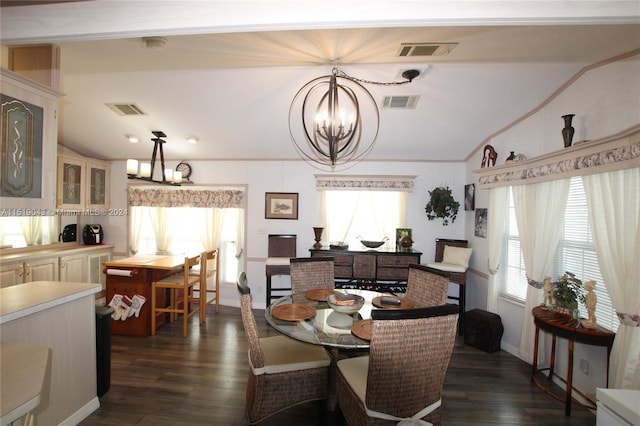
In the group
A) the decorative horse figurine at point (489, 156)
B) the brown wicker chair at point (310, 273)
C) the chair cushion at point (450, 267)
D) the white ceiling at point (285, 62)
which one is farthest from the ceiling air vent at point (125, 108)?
the decorative horse figurine at point (489, 156)

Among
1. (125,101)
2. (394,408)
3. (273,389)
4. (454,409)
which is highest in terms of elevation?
(125,101)

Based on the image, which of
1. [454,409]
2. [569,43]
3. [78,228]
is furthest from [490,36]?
[78,228]

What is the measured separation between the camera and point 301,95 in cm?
297

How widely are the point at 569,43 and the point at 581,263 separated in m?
1.76

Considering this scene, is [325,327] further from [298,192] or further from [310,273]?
[298,192]

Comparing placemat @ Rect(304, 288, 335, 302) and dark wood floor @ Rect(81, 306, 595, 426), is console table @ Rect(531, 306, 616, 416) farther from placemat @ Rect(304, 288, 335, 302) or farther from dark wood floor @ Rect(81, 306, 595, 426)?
placemat @ Rect(304, 288, 335, 302)

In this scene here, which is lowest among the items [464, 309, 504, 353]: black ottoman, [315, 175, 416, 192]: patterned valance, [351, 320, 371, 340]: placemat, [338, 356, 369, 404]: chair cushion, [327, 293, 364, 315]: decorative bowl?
→ [464, 309, 504, 353]: black ottoman

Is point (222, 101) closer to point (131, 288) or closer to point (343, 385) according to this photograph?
point (131, 288)

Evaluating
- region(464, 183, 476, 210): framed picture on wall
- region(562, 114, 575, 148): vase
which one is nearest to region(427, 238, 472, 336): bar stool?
region(464, 183, 476, 210): framed picture on wall

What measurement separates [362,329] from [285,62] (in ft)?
7.10

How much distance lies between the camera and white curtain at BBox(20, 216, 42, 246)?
377 cm

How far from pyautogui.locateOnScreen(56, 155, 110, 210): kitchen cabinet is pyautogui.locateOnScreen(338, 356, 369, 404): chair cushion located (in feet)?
13.9

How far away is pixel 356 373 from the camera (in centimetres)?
182

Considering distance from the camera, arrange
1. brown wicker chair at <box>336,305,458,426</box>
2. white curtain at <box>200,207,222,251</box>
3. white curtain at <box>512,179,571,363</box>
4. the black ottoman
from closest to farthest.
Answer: brown wicker chair at <box>336,305,458,426</box>, white curtain at <box>512,179,571,363</box>, the black ottoman, white curtain at <box>200,207,222,251</box>
